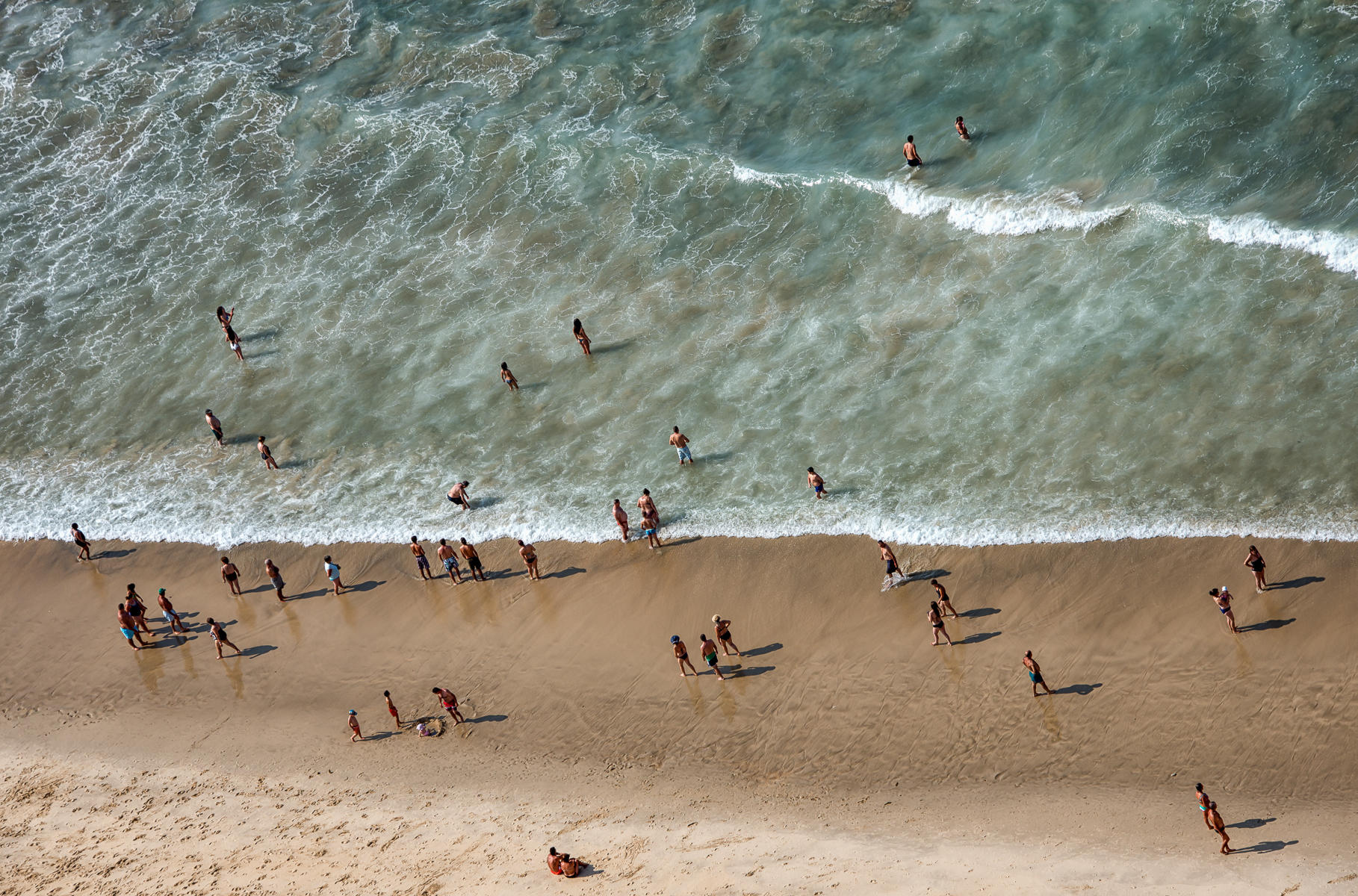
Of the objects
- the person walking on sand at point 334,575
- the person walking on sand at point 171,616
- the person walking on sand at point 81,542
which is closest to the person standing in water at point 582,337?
the person walking on sand at point 334,575

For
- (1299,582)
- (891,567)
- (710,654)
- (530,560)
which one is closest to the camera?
(1299,582)

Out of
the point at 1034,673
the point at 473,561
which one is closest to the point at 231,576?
the point at 473,561

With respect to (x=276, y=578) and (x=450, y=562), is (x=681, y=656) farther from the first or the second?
(x=276, y=578)

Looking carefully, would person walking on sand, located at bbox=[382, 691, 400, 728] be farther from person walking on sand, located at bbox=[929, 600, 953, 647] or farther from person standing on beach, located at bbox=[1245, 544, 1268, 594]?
person standing on beach, located at bbox=[1245, 544, 1268, 594]

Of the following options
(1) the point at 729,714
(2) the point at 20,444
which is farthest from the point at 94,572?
(1) the point at 729,714

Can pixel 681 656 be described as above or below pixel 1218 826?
above
